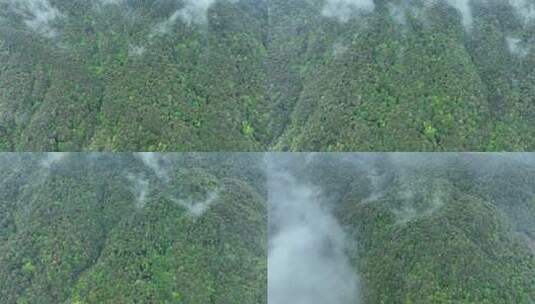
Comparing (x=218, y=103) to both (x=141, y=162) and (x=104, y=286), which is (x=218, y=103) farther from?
(x=104, y=286)

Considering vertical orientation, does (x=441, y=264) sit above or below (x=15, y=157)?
Answer: below

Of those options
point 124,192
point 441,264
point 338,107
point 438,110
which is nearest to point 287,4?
point 338,107

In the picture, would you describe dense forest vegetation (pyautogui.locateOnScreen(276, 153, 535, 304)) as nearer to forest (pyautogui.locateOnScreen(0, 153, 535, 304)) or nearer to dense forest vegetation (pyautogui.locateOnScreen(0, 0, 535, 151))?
forest (pyautogui.locateOnScreen(0, 153, 535, 304))

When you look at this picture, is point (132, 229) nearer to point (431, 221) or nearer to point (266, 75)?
point (266, 75)

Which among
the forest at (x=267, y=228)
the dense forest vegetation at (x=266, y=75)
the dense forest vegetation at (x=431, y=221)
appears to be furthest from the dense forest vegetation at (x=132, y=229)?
the dense forest vegetation at (x=431, y=221)

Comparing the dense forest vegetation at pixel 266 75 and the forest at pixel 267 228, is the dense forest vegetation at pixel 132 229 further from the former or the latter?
the dense forest vegetation at pixel 266 75

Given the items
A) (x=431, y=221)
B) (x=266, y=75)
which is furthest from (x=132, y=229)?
(x=431, y=221)
